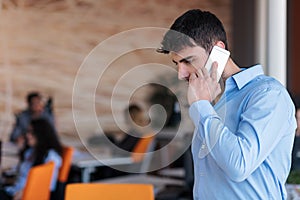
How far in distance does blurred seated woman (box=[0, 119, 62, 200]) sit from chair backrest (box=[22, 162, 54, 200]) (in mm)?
493

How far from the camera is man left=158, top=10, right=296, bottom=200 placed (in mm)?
1336

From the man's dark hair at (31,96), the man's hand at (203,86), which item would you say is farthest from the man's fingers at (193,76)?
the man's dark hair at (31,96)

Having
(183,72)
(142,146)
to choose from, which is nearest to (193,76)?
(183,72)

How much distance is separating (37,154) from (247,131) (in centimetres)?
319

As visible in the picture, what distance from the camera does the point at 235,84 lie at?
59.6 inches

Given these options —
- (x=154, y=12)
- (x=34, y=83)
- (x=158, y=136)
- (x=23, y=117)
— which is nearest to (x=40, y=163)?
(x=158, y=136)

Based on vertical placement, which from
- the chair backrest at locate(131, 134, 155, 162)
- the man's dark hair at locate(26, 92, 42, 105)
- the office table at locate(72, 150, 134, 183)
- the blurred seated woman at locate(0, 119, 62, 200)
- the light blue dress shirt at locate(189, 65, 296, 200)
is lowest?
the chair backrest at locate(131, 134, 155, 162)

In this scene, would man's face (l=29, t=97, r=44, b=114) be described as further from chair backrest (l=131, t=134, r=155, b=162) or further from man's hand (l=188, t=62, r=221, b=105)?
man's hand (l=188, t=62, r=221, b=105)

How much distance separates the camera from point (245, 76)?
152cm

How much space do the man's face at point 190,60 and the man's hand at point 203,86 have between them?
0.7 inches

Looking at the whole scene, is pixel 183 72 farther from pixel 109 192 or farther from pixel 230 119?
pixel 109 192

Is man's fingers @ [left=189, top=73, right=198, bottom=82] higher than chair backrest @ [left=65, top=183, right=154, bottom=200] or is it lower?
higher

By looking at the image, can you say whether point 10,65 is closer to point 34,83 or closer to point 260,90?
point 34,83

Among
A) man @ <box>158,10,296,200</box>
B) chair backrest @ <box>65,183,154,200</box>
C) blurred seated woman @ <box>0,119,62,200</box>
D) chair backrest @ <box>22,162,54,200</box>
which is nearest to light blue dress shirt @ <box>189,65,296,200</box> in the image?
man @ <box>158,10,296,200</box>
